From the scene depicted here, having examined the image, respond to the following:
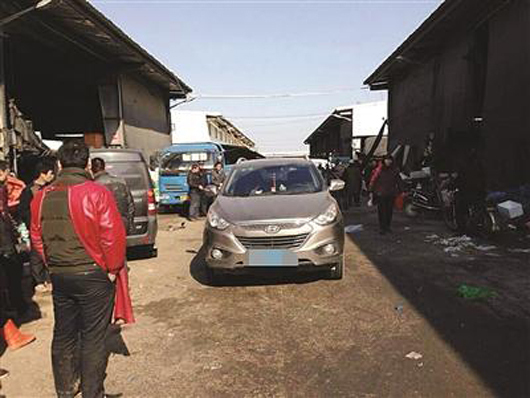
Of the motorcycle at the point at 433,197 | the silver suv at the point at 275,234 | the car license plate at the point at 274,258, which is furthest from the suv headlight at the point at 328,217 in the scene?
the motorcycle at the point at 433,197

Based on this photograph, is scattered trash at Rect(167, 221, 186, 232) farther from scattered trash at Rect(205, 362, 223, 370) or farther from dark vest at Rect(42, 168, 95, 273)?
dark vest at Rect(42, 168, 95, 273)

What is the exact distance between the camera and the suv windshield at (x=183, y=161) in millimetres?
14781

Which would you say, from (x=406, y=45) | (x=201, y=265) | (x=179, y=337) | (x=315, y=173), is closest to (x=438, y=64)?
(x=406, y=45)

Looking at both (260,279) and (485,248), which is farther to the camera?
(485,248)

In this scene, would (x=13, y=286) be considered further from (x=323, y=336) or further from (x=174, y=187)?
(x=174, y=187)

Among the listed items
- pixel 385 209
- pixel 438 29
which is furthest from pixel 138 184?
pixel 438 29

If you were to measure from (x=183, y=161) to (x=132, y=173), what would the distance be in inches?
288

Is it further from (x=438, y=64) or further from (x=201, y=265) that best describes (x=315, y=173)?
(x=438, y=64)

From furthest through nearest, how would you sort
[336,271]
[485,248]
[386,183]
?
[386,183] < [485,248] < [336,271]

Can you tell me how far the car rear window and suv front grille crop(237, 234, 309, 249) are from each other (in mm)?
3012

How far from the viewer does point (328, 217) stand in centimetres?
564

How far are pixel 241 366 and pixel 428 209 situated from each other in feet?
31.0

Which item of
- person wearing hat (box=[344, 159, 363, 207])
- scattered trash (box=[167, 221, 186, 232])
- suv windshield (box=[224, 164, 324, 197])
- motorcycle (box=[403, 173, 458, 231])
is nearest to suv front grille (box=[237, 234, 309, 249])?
suv windshield (box=[224, 164, 324, 197])

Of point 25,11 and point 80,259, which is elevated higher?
point 25,11
